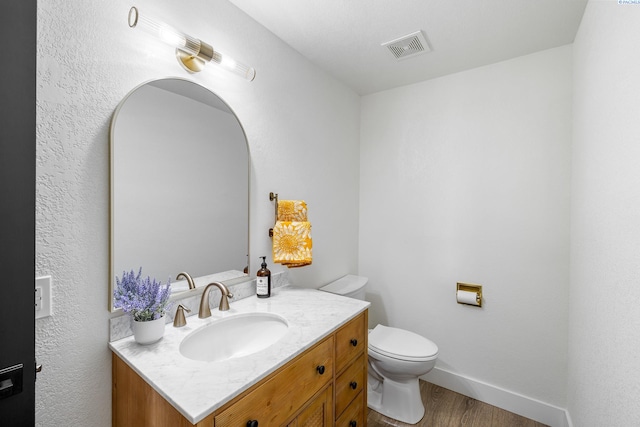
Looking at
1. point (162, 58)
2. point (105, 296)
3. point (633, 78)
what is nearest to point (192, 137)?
point (162, 58)

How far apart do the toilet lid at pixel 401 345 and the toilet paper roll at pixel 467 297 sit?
422mm

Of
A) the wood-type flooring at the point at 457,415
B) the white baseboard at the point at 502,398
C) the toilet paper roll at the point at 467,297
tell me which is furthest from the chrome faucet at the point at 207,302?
the white baseboard at the point at 502,398

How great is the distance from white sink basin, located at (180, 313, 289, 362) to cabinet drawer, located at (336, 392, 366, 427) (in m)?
0.51

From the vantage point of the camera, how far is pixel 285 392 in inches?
39.6

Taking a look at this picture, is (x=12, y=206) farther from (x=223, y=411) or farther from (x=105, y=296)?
(x=223, y=411)

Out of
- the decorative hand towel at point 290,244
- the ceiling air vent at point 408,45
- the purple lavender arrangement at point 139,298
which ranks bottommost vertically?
the purple lavender arrangement at point 139,298

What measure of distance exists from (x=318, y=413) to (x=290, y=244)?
0.82 meters

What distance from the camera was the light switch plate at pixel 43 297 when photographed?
0.89 meters

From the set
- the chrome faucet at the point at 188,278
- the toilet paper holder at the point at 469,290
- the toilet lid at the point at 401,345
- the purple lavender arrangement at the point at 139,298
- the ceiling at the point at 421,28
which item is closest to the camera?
the purple lavender arrangement at the point at 139,298

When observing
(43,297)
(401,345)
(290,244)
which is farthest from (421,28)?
(43,297)

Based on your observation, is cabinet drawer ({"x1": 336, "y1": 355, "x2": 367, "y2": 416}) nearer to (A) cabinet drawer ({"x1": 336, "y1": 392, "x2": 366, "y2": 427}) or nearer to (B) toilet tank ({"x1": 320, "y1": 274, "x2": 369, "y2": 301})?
(A) cabinet drawer ({"x1": 336, "y1": 392, "x2": 366, "y2": 427})

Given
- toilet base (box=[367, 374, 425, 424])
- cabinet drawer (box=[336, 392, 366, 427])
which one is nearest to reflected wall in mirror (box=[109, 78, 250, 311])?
cabinet drawer (box=[336, 392, 366, 427])

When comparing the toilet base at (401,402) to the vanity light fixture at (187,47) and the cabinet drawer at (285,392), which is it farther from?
the vanity light fixture at (187,47)

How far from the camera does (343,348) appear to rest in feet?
4.46
